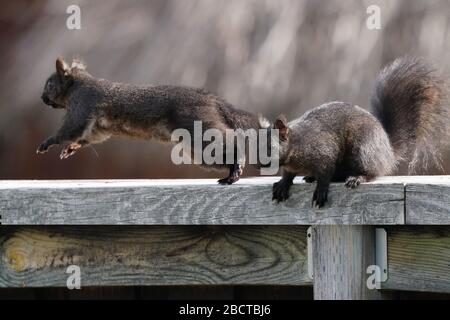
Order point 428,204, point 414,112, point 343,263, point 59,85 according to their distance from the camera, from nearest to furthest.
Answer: point 428,204, point 343,263, point 414,112, point 59,85

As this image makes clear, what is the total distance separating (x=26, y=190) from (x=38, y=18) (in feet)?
13.6

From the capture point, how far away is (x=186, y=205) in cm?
329

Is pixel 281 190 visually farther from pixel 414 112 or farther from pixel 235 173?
pixel 414 112

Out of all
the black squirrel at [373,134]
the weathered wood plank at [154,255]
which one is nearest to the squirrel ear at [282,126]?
the black squirrel at [373,134]

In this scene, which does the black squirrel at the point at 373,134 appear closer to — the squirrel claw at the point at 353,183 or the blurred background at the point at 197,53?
the squirrel claw at the point at 353,183

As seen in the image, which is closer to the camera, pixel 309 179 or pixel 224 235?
pixel 224 235

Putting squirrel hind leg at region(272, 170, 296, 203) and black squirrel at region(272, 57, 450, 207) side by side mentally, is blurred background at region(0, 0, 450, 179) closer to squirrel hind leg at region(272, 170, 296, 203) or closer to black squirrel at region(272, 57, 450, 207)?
black squirrel at region(272, 57, 450, 207)

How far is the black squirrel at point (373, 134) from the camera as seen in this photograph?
12.2 ft

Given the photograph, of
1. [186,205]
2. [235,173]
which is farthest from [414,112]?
[186,205]

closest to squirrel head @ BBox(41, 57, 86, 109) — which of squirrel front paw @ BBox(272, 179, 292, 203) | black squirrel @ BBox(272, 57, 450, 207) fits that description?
black squirrel @ BBox(272, 57, 450, 207)

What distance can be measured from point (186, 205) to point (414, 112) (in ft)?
4.14

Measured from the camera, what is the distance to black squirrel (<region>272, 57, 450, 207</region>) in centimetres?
371

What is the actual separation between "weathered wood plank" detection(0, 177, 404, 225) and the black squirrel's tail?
36.0 inches

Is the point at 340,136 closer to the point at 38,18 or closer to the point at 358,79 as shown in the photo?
the point at 358,79
